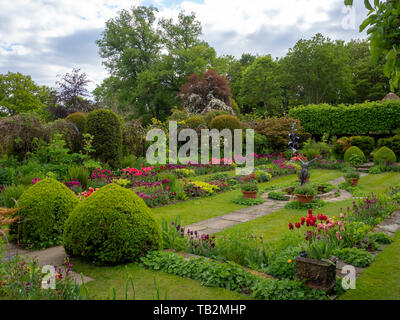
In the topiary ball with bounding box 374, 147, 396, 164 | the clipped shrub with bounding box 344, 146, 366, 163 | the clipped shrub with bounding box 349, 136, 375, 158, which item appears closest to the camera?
the topiary ball with bounding box 374, 147, 396, 164

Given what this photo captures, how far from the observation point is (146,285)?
11.4 ft

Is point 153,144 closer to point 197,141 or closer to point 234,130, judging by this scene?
point 197,141

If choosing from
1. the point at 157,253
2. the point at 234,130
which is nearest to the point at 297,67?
the point at 234,130

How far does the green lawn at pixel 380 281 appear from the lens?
3.20 m

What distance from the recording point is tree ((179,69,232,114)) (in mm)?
25047

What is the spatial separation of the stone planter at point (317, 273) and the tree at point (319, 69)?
3219cm

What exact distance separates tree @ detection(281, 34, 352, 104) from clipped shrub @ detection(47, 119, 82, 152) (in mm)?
26731

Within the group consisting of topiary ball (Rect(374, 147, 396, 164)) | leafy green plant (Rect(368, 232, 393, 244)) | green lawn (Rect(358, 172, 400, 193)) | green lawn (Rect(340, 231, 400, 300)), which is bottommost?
green lawn (Rect(340, 231, 400, 300))

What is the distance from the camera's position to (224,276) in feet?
11.2

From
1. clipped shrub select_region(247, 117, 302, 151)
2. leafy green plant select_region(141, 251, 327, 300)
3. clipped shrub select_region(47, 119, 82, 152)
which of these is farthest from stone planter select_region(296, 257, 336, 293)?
clipped shrub select_region(247, 117, 302, 151)

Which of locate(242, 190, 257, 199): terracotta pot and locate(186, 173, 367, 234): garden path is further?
locate(242, 190, 257, 199): terracotta pot

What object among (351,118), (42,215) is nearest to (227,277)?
(42,215)

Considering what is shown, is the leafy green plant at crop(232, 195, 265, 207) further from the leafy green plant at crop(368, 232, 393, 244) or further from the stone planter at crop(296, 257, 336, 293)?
the stone planter at crop(296, 257, 336, 293)

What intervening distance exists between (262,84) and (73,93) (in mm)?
20281
